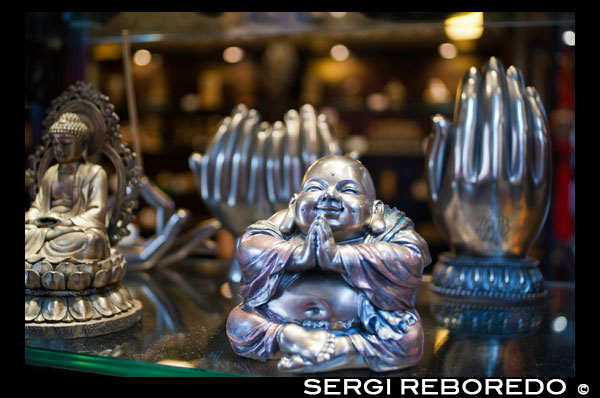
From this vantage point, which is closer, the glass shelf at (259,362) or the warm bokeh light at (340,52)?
the glass shelf at (259,362)

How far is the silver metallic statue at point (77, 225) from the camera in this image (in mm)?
1497

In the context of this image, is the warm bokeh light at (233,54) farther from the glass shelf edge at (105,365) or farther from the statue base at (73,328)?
the glass shelf edge at (105,365)

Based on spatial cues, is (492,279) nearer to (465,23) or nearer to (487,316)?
(487,316)

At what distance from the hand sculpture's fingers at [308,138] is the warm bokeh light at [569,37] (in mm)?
962

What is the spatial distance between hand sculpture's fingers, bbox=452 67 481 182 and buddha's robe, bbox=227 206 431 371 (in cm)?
67

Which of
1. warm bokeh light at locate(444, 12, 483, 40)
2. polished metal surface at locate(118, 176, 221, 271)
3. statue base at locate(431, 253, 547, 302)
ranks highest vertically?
warm bokeh light at locate(444, 12, 483, 40)

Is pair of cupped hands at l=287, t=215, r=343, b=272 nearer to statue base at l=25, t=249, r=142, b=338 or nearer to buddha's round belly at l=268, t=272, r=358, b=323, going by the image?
buddha's round belly at l=268, t=272, r=358, b=323

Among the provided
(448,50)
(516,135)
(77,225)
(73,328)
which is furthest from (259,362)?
(448,50)

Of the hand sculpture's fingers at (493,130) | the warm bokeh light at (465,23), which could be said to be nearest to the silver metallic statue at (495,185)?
the hand sculpture's fingers at (493,130)

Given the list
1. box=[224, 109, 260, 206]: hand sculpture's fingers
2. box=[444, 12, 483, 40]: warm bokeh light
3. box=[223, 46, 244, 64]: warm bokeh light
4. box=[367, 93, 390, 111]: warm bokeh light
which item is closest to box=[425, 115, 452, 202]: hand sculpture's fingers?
box=[444, 12, 483, 40]: warm bokeh light

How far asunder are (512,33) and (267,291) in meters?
2.31

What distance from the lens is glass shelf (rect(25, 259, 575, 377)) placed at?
1303 millimetres

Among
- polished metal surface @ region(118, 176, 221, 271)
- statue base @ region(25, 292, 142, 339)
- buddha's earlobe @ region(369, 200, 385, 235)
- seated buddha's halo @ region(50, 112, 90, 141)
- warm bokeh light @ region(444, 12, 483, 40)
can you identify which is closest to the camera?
buddha's earlobe @ region(369, 200, 385, 235)

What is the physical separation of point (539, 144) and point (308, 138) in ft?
2.24
